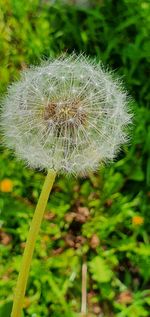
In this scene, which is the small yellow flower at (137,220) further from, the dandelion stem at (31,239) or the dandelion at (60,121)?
the dandelion stem at (31,239)

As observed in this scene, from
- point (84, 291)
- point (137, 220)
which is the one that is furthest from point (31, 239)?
point (137, 220)

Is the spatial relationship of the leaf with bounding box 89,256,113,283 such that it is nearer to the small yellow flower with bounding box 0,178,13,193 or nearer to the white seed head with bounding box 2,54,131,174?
the small yellow flower with bounding box 0,178,13,193

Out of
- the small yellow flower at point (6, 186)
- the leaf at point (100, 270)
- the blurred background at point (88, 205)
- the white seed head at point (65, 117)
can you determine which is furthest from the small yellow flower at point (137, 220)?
the white seed head at point (65, 117)

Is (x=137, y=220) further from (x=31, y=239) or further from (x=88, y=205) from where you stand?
(x=31, y=239)


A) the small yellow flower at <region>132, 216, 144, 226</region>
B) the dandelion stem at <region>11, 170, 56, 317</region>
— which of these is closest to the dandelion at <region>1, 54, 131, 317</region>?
the dandelion stem at <region>11, 170, 56, 317</region>

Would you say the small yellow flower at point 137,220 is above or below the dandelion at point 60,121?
below

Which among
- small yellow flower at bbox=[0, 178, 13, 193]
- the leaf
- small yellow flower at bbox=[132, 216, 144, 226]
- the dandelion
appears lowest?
the leaf
